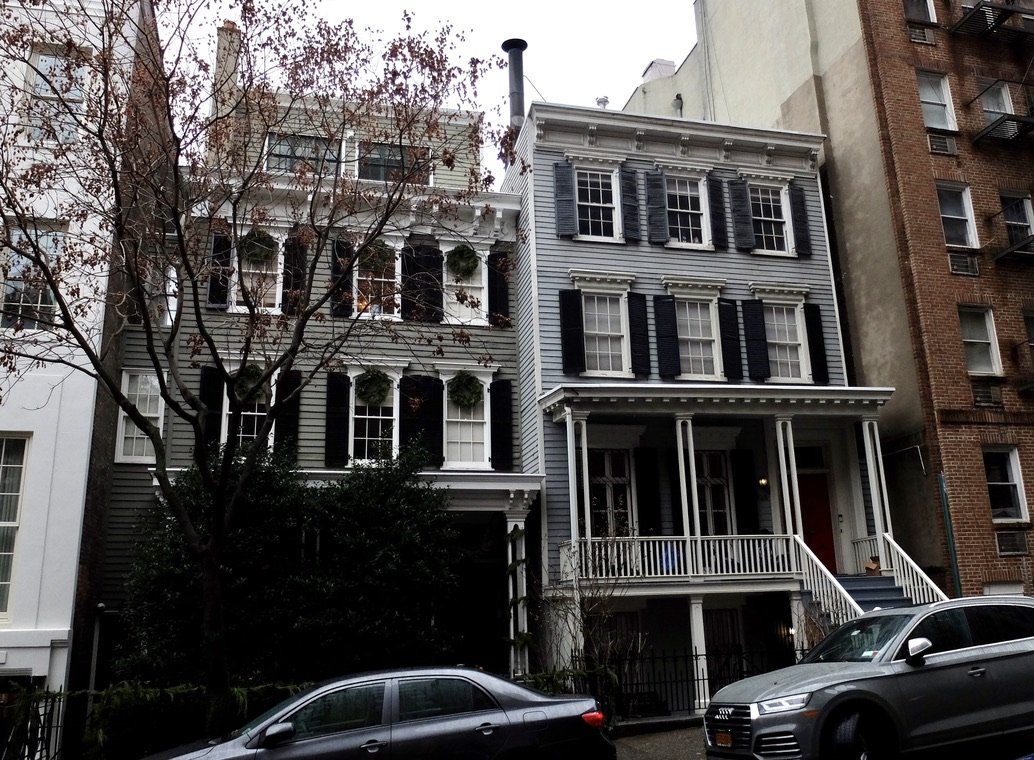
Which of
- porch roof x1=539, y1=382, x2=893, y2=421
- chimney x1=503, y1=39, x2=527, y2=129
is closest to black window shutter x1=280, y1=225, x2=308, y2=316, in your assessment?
porch roof x1=539, y1=382, x2=893, y2=421

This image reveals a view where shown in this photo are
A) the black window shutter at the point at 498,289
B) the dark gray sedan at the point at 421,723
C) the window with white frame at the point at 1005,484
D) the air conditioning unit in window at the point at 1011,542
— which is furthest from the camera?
the black window shutter at the point at 498,289

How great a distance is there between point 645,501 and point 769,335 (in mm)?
5207

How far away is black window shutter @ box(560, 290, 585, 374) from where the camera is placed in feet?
63.6

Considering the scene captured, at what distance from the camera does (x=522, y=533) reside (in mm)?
17531

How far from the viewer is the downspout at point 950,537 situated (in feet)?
59.3

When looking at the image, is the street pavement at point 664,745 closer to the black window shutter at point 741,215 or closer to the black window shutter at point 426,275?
the black window shutter at point 426,275

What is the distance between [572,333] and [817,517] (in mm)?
7081

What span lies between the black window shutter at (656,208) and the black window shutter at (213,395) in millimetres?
10341

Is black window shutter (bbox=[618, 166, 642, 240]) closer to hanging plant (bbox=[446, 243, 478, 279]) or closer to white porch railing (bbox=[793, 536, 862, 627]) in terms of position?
hanging plant (bbox=[446, 243, 478, 279])

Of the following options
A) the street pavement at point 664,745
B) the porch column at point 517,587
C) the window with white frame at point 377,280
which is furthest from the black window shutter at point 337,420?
the street pavement at point 664,745

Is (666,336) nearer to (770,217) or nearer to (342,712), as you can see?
(770,217)

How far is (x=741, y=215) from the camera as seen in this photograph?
856 inches

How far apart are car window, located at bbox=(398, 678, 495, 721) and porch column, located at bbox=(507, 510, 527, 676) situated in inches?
324

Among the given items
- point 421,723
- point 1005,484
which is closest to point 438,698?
point 421,723
